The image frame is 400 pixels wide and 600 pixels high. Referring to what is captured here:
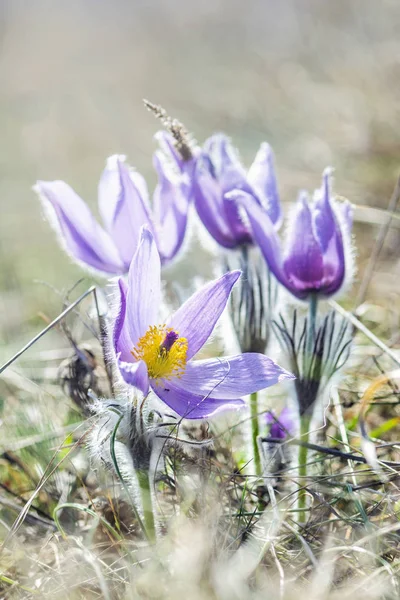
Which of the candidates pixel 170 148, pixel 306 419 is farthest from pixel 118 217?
pixel 306 419

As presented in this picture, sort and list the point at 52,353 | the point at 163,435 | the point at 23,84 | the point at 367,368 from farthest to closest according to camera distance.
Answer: the point at 23,84, the point at 52,353, the point at 367,368, the point at 163,435

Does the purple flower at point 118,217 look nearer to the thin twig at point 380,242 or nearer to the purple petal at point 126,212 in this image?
the purple petal at point 126,212

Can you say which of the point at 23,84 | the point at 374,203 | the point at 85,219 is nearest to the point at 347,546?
the point at 85,219

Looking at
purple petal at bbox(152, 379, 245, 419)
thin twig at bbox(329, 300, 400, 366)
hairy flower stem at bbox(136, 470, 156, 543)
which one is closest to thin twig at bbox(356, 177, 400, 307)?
thin twig at bbox(329, 300, 400, 366)

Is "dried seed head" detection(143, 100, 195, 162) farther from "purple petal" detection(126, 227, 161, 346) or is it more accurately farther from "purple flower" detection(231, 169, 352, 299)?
"purple petal" detection(126, 227, 161, 346)

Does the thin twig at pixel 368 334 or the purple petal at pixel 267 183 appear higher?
the purple petal at pixel 267 183

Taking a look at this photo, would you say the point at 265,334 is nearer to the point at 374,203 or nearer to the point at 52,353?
the point at 52,353

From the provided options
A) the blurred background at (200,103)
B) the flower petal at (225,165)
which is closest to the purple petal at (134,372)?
the flower petal at (225,165)

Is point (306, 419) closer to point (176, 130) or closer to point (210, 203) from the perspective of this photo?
point (210, 203)
